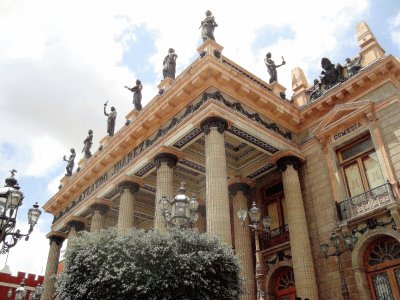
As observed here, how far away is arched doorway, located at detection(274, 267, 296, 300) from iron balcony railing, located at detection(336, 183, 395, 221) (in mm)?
3286

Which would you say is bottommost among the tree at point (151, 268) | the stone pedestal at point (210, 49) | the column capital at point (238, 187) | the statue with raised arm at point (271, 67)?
the tree at point (151, 268)

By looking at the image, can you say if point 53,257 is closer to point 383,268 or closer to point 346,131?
point 346,131

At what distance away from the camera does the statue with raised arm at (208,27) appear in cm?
1689

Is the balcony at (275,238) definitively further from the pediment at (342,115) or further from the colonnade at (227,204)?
the pediment at (342,115)

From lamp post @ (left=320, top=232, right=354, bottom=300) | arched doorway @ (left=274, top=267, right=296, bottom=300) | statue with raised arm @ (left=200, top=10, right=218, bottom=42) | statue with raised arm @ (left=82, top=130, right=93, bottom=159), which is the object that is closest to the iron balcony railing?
lamp post @ (left=320, top=232, right=354, bottom=300)

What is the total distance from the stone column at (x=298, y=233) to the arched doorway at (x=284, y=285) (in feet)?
4.91

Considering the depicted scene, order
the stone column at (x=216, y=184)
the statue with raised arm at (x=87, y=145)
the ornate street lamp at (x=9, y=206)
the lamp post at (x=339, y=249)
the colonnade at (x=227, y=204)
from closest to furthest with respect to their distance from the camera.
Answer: the ornate street lamp at (x=9, y=206) < the lamp post at (x=339, y=249) < the stone column at (x=216, y=184) < the colonnade at (x=227, y=204) < the statue with raised arm at (x=87, y=145)

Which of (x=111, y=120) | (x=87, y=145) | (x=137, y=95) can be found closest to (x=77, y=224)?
(x=87, y=145)

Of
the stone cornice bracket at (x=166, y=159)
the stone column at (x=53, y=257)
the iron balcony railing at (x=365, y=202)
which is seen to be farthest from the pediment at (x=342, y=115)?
the stone column at (x=53, y=257)

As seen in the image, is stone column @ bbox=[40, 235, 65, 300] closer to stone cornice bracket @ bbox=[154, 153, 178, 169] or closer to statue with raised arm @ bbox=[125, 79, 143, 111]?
statue with raised arm @ bbox=[125, 79, 143, 111]

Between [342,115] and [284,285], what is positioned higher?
[342,115]

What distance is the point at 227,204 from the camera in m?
13.4

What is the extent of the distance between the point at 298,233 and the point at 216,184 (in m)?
4.03

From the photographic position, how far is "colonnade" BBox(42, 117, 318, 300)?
13.3m
